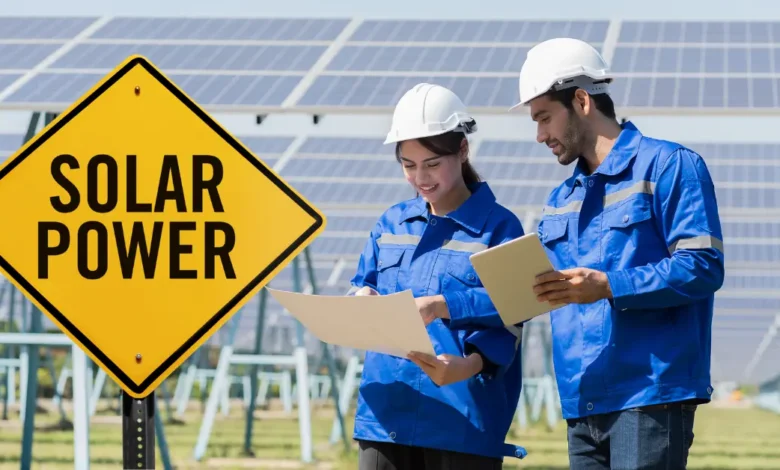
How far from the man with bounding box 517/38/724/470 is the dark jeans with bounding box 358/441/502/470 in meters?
0.31

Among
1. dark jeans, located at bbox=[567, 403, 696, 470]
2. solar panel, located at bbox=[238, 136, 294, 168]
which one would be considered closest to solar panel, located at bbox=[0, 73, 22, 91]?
solar panel, located at bbox=[238, 136, 294, 168]

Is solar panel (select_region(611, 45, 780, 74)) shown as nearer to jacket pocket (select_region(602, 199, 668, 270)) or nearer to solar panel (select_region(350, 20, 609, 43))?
solar panel (select_region(350, 20, 609, 43))

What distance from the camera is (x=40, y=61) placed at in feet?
39.6

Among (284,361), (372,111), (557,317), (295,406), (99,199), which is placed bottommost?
(295,406)

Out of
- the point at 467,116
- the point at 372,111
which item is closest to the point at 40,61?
the point at 372,111

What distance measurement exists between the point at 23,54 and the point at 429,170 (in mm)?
8722

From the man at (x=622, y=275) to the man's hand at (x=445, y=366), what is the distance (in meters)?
0.26

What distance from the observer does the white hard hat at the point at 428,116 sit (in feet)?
14.7

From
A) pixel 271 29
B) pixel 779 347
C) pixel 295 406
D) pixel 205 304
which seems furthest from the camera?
pixel 779 347

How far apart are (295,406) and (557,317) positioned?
3218 centimetres

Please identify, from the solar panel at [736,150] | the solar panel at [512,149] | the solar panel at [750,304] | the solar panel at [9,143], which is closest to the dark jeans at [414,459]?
the solar panel at [9,143]

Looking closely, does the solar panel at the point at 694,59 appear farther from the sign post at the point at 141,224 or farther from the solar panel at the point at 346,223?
the solar panel at the point at 346,223

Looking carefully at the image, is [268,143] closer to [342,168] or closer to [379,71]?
[342,168]

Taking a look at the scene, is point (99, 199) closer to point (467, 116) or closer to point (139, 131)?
point (139, 131)
